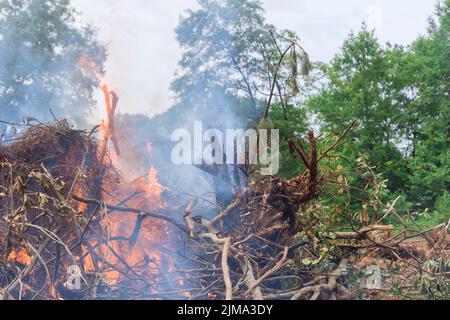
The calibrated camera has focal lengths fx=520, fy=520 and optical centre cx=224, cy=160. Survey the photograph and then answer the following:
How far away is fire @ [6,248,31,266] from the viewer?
518 cm

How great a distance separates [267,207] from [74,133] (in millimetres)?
2466

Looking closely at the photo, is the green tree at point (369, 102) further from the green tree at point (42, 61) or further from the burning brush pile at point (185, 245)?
the burning brush pile at point (185, 245)

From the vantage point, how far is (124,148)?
8.51 meters

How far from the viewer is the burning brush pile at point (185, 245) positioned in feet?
15.9

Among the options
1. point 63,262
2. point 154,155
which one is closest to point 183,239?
point 63,262

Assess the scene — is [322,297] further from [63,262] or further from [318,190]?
[63,262]

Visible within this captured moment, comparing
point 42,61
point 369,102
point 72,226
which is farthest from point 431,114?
point 72,226

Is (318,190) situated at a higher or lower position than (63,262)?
higher
